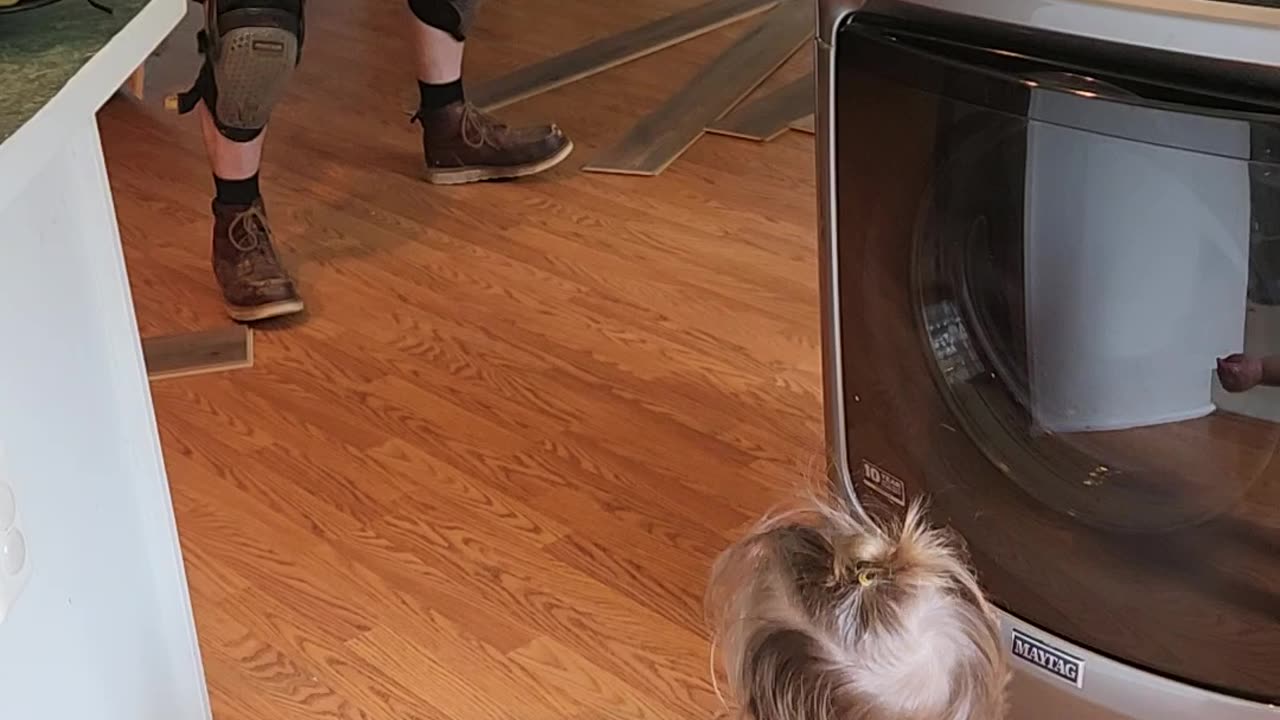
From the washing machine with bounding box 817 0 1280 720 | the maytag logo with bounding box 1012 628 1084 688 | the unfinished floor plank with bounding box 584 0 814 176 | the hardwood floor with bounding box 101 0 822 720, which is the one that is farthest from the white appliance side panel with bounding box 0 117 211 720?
the unfinished floor plank with bounding box 584 0 814 176

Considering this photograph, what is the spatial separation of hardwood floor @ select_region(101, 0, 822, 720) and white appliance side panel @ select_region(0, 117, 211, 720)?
1.13 feet

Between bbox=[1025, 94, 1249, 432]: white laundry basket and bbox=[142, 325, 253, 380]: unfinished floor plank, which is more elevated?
bbox=[1025, 94, 1249, 432]: white laundry basket

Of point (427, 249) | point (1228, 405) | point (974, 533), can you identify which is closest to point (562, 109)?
point (427, 249)

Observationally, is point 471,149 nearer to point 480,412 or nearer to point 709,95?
point 709,95

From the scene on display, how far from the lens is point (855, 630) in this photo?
849 millimetres

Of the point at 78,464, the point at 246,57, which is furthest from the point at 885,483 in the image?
the point at 246,57

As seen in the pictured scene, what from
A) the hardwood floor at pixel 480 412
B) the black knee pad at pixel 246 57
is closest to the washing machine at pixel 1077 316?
the hardwood floor at pixel 480 412

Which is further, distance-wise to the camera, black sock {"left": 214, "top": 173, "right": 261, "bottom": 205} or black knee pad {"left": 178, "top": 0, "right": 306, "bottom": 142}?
black sock {"left": 214, "top": 173, "right": 261, "bottom": 205}

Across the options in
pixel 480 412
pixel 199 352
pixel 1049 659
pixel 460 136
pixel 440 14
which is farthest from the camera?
pixel 460 136

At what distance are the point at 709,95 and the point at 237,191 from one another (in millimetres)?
860

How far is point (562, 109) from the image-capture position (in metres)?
2.63

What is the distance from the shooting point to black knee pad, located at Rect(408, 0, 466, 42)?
2262 millimetres

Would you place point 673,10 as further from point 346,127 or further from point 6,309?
point 6,309

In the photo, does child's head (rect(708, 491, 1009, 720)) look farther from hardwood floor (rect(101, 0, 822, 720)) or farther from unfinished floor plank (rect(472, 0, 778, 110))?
unfinished floor plank (rect(472, 0, 778, 110))
